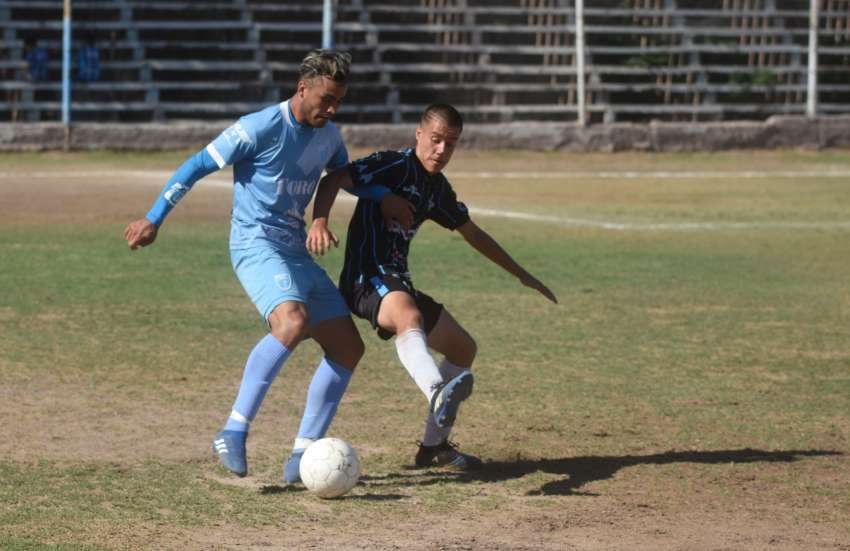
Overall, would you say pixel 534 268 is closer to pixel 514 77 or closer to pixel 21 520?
pixel 21 520

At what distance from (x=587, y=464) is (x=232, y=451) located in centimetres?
179

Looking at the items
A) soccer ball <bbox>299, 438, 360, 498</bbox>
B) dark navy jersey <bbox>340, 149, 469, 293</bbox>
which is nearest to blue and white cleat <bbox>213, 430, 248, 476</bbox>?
soccer ball <bbox>299, 438, 360, 498</bbox>

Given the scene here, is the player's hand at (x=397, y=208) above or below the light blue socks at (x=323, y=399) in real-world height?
above

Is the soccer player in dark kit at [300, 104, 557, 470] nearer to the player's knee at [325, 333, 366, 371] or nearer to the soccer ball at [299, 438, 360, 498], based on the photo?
the player's knee at [325, 333, 366, 371]

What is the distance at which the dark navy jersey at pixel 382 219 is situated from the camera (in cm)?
685

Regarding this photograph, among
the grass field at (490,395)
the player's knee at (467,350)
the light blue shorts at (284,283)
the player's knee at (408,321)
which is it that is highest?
the light blue shorts at (284,283)

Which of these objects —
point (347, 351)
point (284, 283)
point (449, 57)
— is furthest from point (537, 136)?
point (284, 283)

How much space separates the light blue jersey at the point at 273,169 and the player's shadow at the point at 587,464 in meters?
1.33

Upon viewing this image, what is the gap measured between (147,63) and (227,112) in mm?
1484

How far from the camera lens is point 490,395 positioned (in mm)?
8805

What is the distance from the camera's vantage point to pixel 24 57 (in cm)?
2386

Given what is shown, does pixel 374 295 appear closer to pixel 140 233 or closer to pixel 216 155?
pixel 216 155

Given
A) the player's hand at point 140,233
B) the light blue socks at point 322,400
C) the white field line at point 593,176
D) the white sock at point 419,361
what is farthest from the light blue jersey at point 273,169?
the white field line at point 593,176

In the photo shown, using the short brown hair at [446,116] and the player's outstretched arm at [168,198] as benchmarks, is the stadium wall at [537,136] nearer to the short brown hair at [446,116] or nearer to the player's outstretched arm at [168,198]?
the player's outstretched arm at [168,198]
